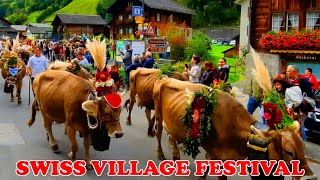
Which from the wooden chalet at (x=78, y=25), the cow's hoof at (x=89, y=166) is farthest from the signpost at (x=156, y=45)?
the wooden chalet at (x=78, y=25)

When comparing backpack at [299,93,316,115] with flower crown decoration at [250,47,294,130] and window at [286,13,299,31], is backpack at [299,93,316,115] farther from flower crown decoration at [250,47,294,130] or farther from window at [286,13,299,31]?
window at [286,13,299,31]

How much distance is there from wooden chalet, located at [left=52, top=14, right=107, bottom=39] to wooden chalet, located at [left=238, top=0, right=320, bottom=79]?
61.6 m

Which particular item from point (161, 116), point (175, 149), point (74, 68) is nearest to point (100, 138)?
point (161, 116)

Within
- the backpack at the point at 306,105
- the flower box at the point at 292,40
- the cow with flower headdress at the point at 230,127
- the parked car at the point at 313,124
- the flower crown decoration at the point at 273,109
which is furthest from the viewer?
the flower box at the point at 292,40

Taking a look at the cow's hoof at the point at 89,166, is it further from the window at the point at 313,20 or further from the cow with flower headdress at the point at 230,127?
the window at the point at 313,20

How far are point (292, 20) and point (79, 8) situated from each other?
442 feet

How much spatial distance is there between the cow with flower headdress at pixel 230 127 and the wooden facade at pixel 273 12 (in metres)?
11.7

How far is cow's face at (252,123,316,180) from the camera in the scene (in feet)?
15.9

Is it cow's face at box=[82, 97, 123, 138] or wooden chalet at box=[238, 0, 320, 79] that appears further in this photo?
wooden chalet at box=[238, 0, 320, 79]

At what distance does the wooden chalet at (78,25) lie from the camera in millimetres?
78819

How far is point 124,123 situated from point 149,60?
16.0 feet

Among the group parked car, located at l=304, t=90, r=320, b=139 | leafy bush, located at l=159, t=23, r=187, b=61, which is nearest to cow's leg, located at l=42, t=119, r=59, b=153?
parked car, located at l=304, t=90, r=320, b=139

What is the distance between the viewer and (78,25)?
80562 millimetres

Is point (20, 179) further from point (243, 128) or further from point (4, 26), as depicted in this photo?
point (4, 26)
